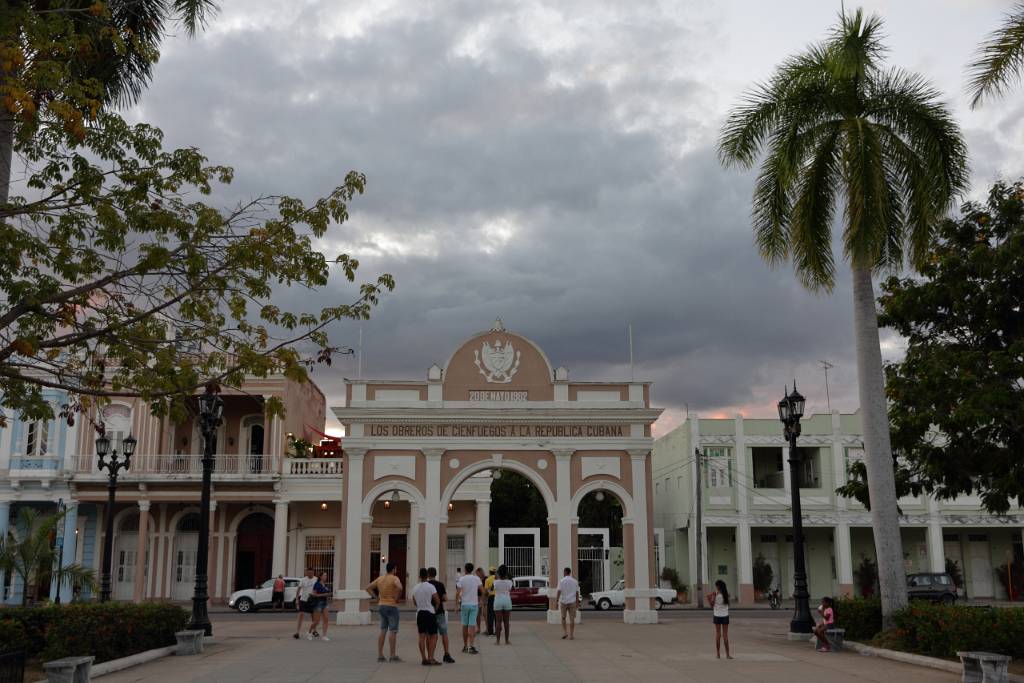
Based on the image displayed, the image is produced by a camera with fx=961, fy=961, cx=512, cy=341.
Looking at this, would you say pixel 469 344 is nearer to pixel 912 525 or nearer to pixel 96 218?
pixel 96 218

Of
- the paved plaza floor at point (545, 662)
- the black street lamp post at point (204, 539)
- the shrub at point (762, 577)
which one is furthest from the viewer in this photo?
the shrub at point (762, 577)

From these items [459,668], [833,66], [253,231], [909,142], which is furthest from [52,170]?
[909,142]

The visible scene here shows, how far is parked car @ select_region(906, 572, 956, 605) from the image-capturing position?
33.9 meters

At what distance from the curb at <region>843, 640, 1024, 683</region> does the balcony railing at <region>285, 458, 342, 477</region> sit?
930 inches

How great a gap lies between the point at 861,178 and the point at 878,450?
5358 mm

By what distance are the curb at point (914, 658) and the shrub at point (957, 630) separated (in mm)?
282

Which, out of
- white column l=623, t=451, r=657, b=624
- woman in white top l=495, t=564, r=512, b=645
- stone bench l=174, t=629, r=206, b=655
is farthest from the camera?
white column l=623, t=451, r=657, b=624

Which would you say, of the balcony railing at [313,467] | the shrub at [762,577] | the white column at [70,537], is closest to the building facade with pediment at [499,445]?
the balcony railing at [313,467]

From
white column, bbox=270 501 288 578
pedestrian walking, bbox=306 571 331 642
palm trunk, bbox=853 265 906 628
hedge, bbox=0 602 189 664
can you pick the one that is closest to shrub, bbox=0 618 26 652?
hedge, bbox=0 602 189 664

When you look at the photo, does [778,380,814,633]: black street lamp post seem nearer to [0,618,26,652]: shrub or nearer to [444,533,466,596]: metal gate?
[0,618,26,652]: shrub

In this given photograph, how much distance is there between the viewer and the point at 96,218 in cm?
1200

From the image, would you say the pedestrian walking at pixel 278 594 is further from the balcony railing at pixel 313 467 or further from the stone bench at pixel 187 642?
the stone bench at pixel 187 642

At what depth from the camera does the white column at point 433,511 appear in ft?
90.1

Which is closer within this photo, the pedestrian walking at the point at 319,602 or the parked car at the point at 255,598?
the pedestrian walking at the point at 319,602
